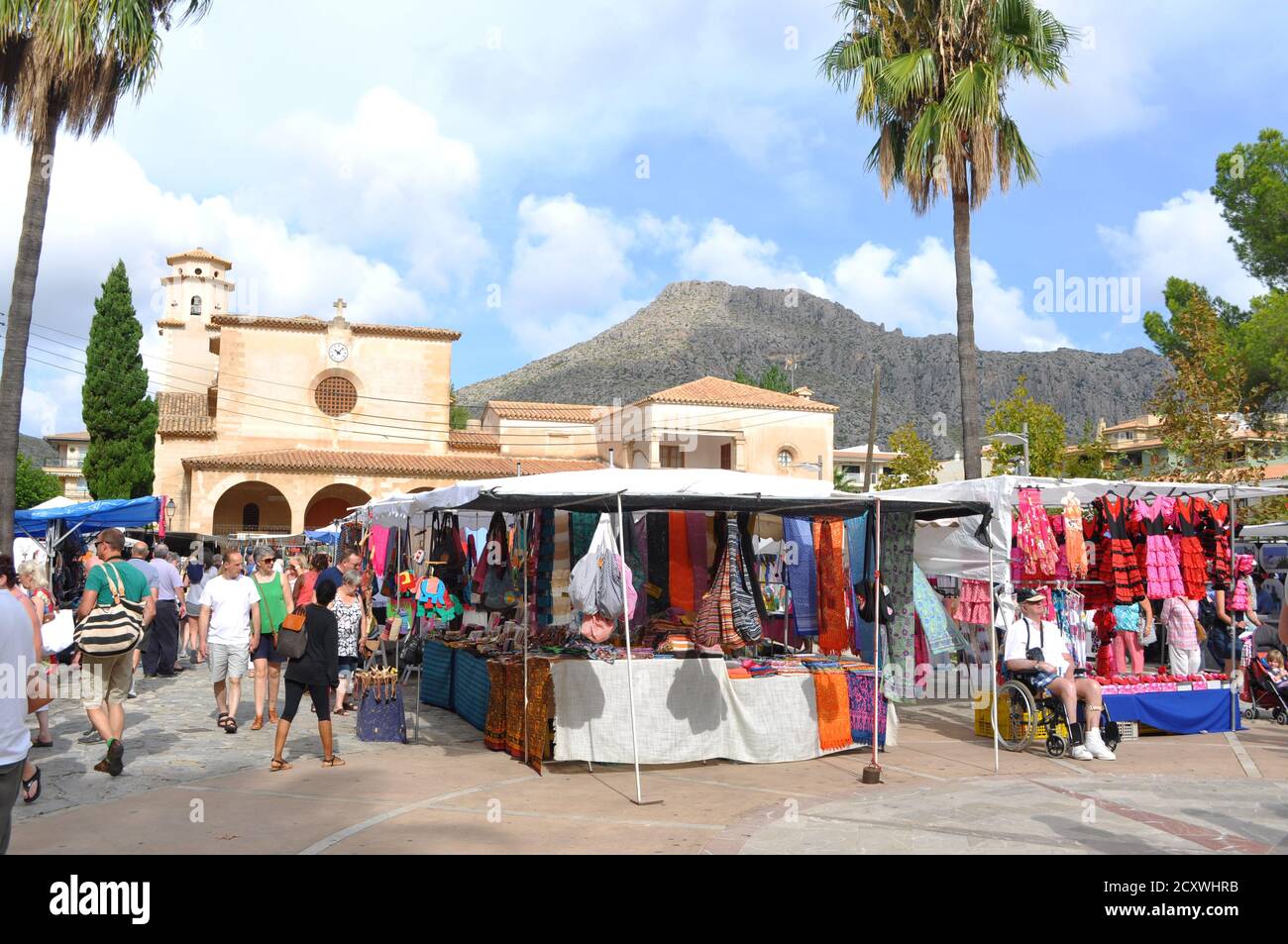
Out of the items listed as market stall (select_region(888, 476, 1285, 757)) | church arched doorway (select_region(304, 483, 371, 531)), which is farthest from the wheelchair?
church arched doorway (select_region(304, 483, 371, 531))

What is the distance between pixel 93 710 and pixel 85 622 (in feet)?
2.25

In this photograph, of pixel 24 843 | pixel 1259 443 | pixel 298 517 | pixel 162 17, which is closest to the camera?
pixel 24 843

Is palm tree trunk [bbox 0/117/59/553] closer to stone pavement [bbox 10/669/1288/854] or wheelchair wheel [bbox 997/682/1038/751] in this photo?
stone pavement [bbox 10/669/1288/854]

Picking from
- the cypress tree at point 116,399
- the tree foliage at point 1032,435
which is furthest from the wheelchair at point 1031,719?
the cypress tree at point 116,399

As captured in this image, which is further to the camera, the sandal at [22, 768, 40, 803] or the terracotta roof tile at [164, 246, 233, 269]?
the terracotta roof tile at [164, 246, 233, 269]

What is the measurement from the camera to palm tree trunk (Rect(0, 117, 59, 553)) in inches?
517

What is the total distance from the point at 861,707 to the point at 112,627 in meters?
6.42

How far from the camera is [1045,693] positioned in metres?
9.37

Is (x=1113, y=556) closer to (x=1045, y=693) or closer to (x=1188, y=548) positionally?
(x=1188, y=548)

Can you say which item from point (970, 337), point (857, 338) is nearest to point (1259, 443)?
point (970, 337)

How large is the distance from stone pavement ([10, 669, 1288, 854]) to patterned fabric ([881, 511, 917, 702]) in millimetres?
814

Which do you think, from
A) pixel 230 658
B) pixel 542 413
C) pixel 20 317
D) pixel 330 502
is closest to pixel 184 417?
pixel 330 502
